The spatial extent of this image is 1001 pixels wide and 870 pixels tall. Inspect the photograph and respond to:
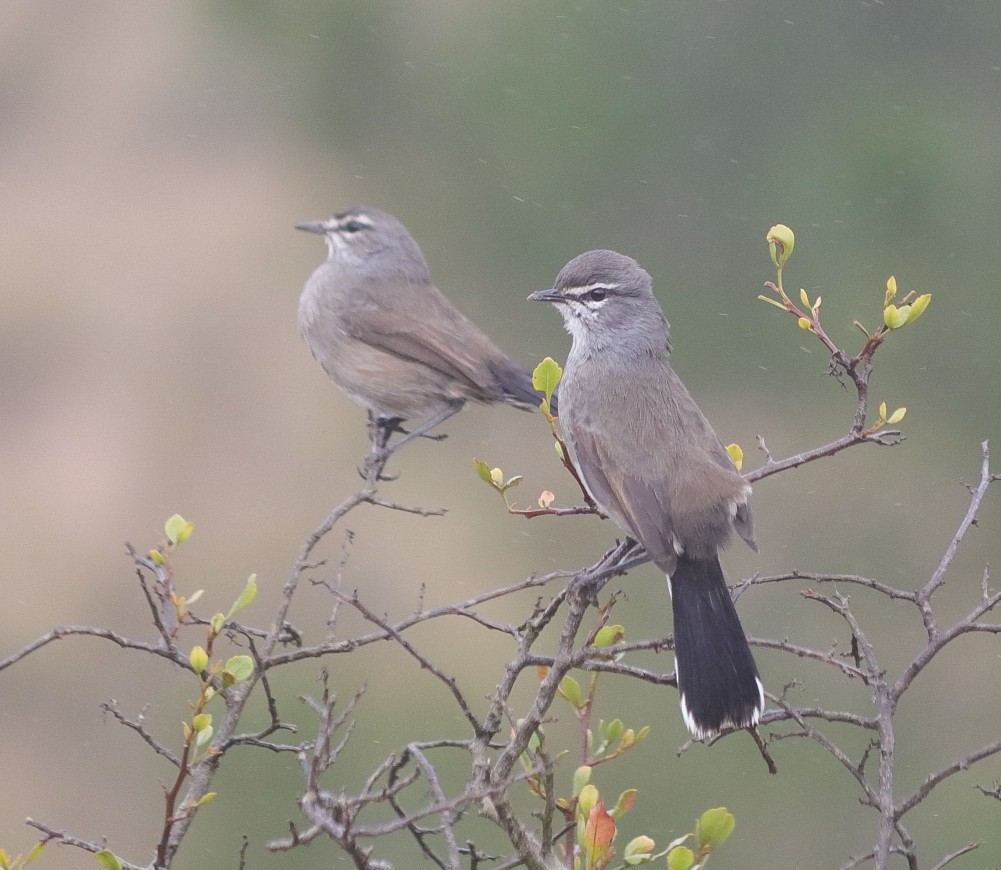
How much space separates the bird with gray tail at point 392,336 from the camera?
20.5ft

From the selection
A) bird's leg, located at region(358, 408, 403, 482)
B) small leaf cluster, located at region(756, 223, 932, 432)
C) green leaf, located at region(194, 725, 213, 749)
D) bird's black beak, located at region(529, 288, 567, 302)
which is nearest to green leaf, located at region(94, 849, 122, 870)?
green leaf, located at region(194, 725, 213, 749)

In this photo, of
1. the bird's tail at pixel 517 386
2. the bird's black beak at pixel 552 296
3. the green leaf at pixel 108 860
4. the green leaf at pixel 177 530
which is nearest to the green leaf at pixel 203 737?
the green leaf at pixel 108 860

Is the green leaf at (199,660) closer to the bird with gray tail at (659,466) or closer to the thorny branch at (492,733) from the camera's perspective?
the thorny branch at (492,733)

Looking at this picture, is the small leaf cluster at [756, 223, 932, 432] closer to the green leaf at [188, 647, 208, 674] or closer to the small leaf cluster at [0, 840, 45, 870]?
the green leaf at [188, 647, 208, 674]

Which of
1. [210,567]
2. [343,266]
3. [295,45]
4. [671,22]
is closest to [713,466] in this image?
[343,266]

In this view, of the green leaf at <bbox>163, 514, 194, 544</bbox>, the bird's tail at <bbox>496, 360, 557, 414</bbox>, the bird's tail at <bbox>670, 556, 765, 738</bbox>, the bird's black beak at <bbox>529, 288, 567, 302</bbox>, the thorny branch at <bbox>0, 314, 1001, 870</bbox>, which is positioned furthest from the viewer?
the bird's tail at <bbox>496, 360, 557, 414</bbox>

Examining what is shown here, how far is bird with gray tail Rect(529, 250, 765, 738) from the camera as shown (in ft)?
10.7

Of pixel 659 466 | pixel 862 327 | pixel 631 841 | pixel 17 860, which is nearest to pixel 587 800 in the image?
pixel 631 841

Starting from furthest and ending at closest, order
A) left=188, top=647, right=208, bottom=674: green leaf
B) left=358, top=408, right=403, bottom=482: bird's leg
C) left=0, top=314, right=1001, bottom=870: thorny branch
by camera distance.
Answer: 1. left=358, top=408, right=403, bottom=482: bird's leg
2. left=188, top=647, right=208, bottom=674: green leaf
3. left=0, top=314, right=1001, bottom=870: thorny branch

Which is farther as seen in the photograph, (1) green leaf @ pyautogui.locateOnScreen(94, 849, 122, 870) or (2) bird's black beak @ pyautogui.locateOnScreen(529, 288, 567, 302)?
(2) bird's black beak @ pyautogui.locateOnScreen(529, 288, 567, 302)

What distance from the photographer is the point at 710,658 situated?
3283 millimetres

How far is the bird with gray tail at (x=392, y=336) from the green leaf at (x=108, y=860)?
11.6 ft

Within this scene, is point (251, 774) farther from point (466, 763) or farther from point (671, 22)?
point (671, 22)

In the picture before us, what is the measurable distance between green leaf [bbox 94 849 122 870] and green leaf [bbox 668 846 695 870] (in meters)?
0.85
